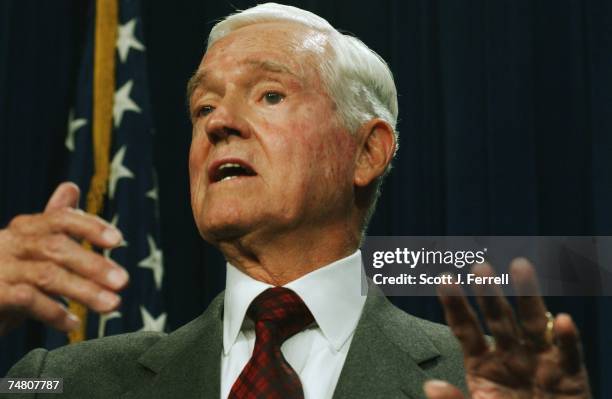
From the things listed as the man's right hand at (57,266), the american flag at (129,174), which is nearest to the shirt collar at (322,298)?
the man's right hand at (57,266)

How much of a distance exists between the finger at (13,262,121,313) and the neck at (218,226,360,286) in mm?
587

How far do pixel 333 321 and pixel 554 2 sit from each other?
1397 mm

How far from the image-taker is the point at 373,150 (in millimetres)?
1799

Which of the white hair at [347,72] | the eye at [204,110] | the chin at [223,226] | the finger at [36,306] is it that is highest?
the white hair at [347,72]

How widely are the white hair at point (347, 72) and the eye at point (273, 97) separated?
97mm

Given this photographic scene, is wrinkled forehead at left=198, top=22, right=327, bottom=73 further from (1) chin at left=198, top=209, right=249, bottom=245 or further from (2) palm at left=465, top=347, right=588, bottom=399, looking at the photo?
(2) palm at left=465, top=347, right=588, bottom=399

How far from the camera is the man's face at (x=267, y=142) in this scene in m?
1.59

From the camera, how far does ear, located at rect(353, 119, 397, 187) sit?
1766 millimetres

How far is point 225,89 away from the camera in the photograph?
5.53 feet

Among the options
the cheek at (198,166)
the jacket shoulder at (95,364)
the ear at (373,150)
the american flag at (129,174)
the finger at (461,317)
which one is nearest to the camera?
the finger at (461,317)

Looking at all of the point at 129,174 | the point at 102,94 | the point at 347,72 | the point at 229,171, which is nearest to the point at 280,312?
the point at 229,171

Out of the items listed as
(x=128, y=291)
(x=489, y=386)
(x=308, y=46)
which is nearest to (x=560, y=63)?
(x=308, y=46)

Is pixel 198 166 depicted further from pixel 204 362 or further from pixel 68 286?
pixel 68 286

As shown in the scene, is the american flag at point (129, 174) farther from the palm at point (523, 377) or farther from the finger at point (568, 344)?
the finger at point (568, 344)
